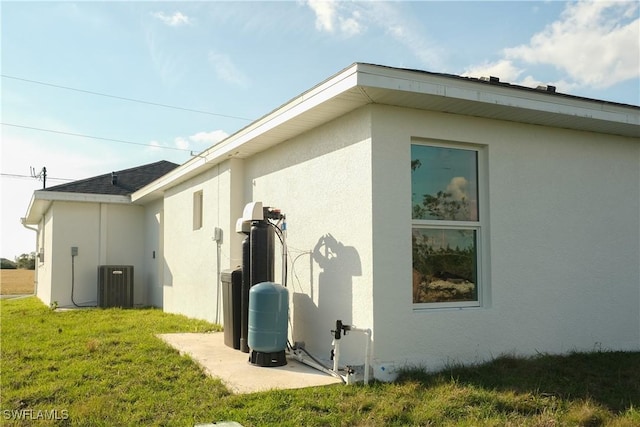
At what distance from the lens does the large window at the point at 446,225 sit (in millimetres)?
5922

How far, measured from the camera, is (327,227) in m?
6.37

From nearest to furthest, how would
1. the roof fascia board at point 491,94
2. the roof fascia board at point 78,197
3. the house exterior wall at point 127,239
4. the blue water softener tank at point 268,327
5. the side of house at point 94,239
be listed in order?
the roof fascia board at point 491,94 → the blue water softener tank at point 268,327 → the roof fascia board at point 78,197 → the side of house at point 94,239 → the house exterior wall at point 127,239

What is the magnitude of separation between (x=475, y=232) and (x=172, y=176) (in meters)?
7.18

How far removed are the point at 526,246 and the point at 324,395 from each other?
3.12 meters

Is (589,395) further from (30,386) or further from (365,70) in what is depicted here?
(30,386)

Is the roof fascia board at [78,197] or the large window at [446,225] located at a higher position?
the roof fascia board at [78,197]

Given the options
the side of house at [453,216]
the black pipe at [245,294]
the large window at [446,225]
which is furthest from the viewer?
the black pipe at [245,294]

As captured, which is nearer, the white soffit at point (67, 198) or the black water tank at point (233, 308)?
the black water tank at point (233, 308)

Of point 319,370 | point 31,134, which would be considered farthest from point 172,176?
point 31,134

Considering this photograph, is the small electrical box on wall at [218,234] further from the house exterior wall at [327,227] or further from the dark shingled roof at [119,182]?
the dark shingled roof at [119,182]

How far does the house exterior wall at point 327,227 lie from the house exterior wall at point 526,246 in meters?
0.21

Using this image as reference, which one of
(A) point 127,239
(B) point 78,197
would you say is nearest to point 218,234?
(B) point 78,197

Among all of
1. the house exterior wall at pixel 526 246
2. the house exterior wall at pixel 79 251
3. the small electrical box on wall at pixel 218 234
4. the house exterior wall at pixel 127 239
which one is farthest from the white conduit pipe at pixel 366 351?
the house exterior wall at pixel 79 251

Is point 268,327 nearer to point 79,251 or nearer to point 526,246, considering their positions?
point 526,246
